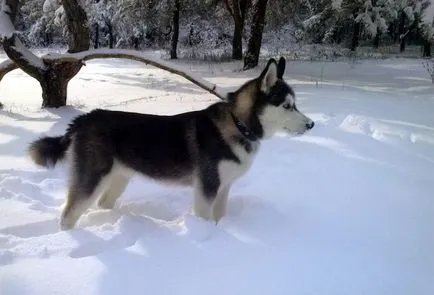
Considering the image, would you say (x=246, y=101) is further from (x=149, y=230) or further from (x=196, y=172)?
Result: (x=149, y=230)

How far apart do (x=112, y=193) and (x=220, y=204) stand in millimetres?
1155

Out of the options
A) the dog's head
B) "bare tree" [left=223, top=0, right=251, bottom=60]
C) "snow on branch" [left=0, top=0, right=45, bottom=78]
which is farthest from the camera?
"bare tree" [left=223, top=0, right=251, bottom=60]

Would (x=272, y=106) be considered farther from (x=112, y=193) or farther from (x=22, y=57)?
(x=22, y=57)

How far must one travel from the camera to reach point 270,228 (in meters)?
3.66

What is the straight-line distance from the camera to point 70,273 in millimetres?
2812

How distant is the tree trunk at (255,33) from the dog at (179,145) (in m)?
14.3

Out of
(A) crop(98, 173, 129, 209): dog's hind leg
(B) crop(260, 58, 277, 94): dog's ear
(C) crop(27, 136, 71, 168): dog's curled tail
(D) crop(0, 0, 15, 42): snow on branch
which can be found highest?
(D) crop(0, 0, 15, 42): snow on branch

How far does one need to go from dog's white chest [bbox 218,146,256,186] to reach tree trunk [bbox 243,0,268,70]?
47.7 ft

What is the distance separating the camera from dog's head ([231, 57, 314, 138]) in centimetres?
389

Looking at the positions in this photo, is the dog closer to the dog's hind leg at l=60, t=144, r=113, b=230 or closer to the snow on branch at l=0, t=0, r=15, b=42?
the dog's hind leg at l=60, t=144, r=113, b=230

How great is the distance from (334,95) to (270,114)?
5.99 m

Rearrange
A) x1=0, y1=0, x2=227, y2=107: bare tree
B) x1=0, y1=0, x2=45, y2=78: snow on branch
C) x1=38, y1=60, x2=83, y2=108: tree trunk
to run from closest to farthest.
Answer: x1=0, y1=0, x2=227, y2=107: bare tree, x1=0, y1=0, x2=45, y2=78: snow on branch, x1=38, y1=60, x2=83, y2=108: tree trunk

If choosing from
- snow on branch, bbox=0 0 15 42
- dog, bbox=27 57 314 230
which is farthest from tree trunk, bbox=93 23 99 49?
dog, bbox=27 57 314 230

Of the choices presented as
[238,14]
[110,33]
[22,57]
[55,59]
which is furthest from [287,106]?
[110,33]
